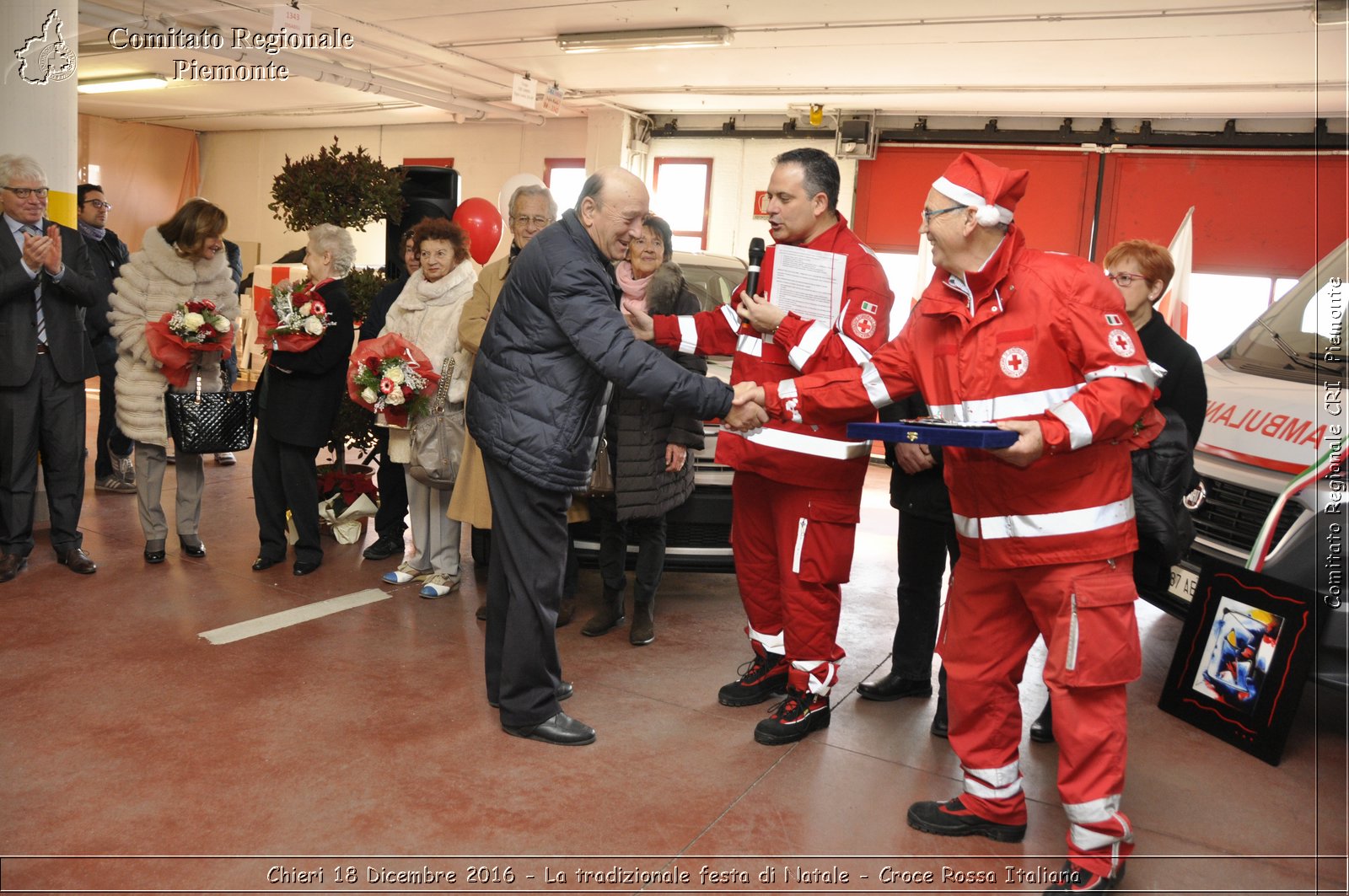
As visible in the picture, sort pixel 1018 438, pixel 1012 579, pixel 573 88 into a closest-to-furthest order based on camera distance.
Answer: pixel 1018 438 < pixel 1012 579 < pixel 573 88

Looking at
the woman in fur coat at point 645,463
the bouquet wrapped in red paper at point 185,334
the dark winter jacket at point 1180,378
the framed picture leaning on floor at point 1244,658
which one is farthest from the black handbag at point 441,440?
the framed picture leaning on floor at point 1244,658

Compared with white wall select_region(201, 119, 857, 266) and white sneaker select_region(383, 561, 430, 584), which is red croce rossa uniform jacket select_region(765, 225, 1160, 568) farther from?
white wall select_region(201, 119, 857, 266)

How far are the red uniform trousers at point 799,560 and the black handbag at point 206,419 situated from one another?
2.93 metres

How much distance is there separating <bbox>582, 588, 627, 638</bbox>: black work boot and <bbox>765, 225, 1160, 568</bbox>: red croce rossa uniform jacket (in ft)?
7.41

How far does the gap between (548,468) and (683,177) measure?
11396 millimetres

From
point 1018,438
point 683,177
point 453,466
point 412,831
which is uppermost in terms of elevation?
point 683,177

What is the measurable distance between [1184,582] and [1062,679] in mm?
1908

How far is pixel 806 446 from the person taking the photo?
136 inches

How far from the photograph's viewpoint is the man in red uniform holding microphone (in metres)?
3.45

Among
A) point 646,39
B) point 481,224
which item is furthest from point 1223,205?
point 481,224

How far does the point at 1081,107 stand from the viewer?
11.0 m

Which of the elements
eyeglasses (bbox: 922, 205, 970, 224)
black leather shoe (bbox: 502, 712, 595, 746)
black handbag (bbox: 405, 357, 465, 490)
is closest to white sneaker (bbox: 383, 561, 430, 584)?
black handbag (bbox: 405, 357, 465, 490)

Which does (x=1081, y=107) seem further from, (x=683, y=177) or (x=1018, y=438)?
(x=1018, y=438)

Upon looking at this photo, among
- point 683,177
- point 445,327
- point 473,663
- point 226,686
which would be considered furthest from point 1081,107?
point 226,686
